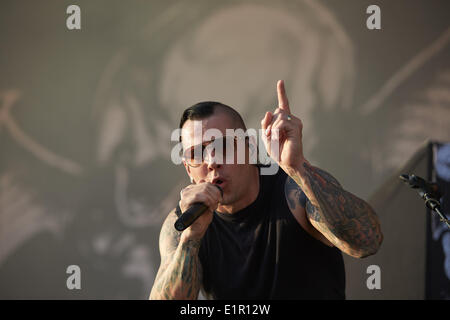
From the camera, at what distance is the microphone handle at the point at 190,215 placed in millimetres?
1480

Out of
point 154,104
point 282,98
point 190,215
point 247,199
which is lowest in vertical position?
point 190,215

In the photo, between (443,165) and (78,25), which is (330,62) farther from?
(78,25)

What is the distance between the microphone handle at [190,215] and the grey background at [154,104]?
1.83 meters

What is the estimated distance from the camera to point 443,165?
2.95 meters

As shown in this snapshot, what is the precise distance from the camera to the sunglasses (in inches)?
73.0

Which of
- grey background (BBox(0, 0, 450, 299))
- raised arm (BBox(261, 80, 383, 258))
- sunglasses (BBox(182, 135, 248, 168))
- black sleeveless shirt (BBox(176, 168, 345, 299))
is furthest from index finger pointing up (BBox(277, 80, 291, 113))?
grey background (BBox(0, 0, 450, 299))

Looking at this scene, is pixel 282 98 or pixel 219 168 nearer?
pixel 282 98

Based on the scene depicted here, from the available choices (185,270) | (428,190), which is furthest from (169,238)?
(428,190)

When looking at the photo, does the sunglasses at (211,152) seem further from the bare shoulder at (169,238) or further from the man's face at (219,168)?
the bare shoulder at (169,238)

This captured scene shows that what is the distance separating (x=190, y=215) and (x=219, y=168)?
0.37 m

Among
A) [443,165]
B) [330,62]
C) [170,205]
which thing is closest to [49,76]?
[170,205]

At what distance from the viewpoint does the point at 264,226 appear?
191cm

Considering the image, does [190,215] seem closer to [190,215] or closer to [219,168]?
[190,215]

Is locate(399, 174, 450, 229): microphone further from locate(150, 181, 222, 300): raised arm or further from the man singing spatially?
locate(150, 181, 222, 300): raised arm
